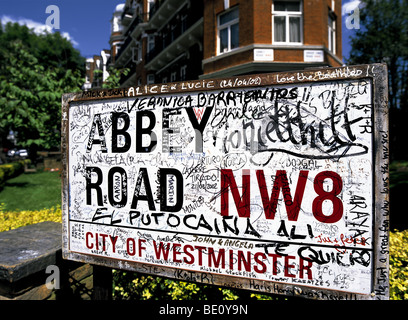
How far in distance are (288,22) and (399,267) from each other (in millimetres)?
10920

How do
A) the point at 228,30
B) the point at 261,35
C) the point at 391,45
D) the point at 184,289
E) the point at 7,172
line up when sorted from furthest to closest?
1. the point at 391,45
2. the point at 7,172
3. the point at 228,30
4. the point at 261,35
5. the point at 184,289

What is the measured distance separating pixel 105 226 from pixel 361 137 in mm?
1773

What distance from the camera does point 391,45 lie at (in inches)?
908

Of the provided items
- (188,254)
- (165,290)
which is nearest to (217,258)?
(188,254)

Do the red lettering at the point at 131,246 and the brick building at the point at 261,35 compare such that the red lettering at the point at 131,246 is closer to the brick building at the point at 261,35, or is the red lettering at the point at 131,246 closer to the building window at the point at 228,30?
the brick building at the point at 261,35

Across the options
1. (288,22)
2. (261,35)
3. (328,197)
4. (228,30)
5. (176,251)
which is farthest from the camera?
(228,30)

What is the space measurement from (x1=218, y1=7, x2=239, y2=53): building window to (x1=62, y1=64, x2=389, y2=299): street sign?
11.3m

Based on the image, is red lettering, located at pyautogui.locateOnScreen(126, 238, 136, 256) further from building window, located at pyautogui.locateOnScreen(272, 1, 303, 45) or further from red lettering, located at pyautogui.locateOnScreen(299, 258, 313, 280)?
building window, located at pyautogui.locateOnScreen(272, 1, 303, 45)

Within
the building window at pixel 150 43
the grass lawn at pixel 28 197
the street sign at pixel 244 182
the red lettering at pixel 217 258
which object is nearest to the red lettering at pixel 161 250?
the street sign at pixel 244 182

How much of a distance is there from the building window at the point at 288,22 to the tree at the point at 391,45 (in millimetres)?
15170

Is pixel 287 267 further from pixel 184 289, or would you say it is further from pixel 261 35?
pixel 261 35

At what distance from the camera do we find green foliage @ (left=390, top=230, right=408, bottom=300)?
229 centimetres

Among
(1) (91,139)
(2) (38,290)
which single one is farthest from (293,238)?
(2) (38,290)
